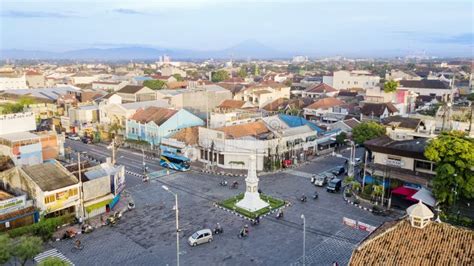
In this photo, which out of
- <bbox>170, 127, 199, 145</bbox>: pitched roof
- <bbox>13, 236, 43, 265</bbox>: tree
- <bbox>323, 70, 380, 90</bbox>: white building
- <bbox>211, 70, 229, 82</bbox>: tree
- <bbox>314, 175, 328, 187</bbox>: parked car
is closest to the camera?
<bbox>13, 236, 43, 265</bbox>: tree

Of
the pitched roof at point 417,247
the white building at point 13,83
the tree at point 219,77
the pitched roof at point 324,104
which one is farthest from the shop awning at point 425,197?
the tree at point 219,77

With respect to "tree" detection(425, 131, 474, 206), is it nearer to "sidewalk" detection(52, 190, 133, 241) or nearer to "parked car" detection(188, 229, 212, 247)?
"parked car" detection(188, 229, 212, 247)

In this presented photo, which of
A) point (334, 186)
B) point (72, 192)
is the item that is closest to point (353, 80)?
point (334, 186)

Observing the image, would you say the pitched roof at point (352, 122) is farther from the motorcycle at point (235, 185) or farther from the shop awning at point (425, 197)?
the shop awning at point (425, 197)

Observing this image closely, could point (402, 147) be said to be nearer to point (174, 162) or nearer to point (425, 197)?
point (425, 197)

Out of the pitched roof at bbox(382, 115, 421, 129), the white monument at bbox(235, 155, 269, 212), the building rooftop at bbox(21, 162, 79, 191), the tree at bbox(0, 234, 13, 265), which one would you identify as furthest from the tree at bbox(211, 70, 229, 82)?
the tree at bbox(0, 234, 13, 265)
